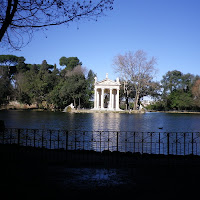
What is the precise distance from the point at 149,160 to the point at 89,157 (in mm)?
2148

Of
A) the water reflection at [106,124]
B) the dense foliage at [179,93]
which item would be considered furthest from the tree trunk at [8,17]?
the dense foliage at [179,93]

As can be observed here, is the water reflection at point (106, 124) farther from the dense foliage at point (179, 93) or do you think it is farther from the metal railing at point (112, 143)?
the dense foliage at point (179, 93)

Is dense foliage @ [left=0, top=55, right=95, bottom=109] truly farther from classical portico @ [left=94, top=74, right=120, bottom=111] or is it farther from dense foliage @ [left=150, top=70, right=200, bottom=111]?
dense foliage @ [left=150, top=70, right=200, bottom=111]

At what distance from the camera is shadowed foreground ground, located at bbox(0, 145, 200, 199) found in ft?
18.4

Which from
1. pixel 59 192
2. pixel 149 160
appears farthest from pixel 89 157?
pixel 59 192

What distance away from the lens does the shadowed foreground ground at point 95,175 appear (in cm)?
561

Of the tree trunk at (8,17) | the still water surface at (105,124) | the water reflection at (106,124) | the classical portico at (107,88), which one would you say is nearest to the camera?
the tree trunk at (8,17)

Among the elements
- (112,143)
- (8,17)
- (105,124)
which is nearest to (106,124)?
(105,124)

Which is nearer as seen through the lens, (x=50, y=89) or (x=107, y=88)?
(x=107, y=88)

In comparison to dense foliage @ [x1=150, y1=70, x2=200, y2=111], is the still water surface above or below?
below


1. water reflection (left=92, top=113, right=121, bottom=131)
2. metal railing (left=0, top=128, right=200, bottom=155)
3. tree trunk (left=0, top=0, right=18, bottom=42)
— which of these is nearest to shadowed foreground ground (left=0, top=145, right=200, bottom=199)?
metal railing (left=0, top=128, right=200, bottom=155)

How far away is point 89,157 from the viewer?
373 inches

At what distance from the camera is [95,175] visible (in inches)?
273

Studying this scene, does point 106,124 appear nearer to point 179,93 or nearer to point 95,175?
point 95,175
